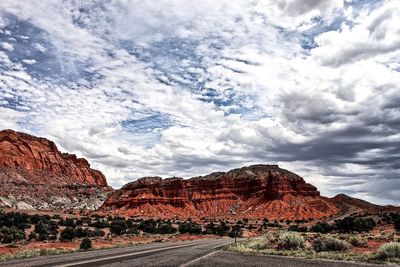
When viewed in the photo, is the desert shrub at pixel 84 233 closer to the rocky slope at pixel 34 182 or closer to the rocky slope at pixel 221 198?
the rocky slope at pixel 34 182

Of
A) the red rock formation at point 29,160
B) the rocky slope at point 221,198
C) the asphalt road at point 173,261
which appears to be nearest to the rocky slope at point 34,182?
the red rock formation at point 29,160

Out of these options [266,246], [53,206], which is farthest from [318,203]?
[266,246]

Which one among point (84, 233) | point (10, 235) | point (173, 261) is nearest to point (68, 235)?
point (84, 233)

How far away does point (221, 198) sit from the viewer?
171 metres

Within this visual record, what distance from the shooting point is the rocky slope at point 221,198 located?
151 m

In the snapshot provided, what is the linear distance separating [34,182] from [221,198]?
7031cm

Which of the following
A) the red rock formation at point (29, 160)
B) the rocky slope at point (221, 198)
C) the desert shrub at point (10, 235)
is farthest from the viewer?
the red rock formation at point (29, 160)

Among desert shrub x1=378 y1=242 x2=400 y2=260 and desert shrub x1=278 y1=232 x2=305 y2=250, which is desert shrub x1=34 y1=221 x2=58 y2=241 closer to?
desert shrub x1=278 y1=232 x2=305 y2=250

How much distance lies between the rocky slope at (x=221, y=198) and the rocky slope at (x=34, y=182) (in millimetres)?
10139

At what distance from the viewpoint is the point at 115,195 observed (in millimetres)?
175375

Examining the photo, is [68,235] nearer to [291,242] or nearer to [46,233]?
[46,233]

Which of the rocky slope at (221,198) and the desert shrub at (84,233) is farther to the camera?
the rocky slope at (221,198)

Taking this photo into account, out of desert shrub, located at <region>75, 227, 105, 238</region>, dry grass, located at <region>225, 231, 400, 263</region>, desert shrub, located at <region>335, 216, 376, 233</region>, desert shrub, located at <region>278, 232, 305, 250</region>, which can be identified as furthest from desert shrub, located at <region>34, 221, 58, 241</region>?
desert shrub, located at <region>335, 216, 376, 233</region>

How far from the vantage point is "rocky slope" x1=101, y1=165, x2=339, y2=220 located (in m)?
151
